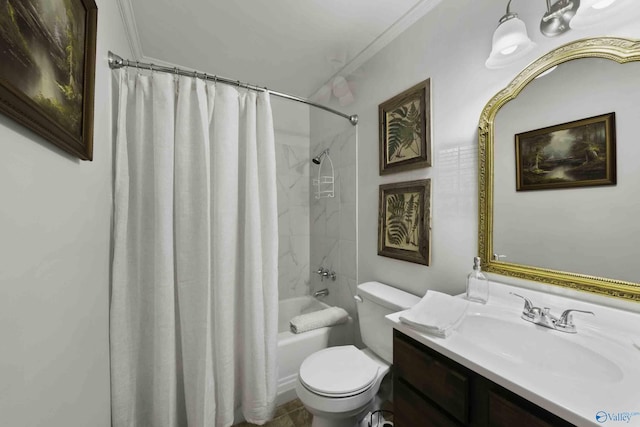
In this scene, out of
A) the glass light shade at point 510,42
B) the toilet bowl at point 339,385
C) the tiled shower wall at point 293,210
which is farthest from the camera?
the tiled shower wall at point 293,210

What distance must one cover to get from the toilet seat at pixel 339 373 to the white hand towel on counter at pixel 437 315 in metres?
0.49

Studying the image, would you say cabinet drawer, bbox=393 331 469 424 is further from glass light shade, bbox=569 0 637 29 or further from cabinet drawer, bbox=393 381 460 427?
glass light shade, bbox=569 0 637 29

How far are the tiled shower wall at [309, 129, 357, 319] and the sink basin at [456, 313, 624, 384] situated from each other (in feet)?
3.57

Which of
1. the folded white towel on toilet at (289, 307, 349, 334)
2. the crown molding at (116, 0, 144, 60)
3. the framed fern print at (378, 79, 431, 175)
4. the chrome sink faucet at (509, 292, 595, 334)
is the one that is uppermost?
the crown molding at (116, 0, 144, 60)

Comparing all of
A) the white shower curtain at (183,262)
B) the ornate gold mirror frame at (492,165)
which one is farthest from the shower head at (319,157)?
the ornate gold mirror frame at (492,165)

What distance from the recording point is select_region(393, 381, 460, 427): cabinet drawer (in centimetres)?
85

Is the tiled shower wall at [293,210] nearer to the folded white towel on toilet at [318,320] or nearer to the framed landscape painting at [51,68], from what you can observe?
the folded white towel on toilet at [318,320]

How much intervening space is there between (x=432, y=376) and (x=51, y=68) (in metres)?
1.43

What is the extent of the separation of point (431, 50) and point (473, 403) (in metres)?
1.68

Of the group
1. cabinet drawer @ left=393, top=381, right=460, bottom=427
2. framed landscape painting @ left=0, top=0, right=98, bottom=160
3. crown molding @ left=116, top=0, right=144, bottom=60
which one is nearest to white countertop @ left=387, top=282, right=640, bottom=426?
cabinet drawer @ left=393, top=381, right=460, bottom=427

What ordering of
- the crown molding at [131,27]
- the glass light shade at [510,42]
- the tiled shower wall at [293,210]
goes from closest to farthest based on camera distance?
the glass light shade at [510,42] < the crown molding at [131,27] < the tiled shower wall at [293,210]

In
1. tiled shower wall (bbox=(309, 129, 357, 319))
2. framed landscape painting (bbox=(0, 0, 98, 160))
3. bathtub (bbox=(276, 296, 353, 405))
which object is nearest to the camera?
framed landscape painting (bbox=(0, 0, 98, 160))

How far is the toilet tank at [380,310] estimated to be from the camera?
1390mm

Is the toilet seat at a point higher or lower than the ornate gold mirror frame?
lower
